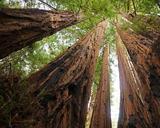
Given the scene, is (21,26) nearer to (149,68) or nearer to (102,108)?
(149,68)

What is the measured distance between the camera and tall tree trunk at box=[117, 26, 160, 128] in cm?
552

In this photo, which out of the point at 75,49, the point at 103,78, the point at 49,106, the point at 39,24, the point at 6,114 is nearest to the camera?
the point at 6,114

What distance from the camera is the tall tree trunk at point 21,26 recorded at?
4621 mm

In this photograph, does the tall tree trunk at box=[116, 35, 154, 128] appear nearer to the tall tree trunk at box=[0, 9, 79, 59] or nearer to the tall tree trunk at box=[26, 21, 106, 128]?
the tall tree trunk at box=[26, 21, 106, 128]

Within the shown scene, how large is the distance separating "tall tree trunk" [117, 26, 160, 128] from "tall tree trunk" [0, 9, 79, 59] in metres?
1.77

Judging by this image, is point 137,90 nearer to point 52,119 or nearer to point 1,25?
point 52,119

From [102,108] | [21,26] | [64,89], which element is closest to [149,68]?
[102,108]

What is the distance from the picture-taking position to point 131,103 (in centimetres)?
600

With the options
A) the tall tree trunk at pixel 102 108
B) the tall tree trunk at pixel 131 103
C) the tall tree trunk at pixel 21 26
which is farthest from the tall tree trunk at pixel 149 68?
the tall tree trunk at pixel 21 26

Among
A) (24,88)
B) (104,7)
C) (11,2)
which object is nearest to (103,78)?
(104,7)

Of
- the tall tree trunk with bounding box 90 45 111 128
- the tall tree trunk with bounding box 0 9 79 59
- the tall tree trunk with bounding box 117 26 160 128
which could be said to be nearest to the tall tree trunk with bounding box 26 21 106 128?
the tall tree trunk with bounding box 90 45 111 128

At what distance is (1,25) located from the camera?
14.9 feet

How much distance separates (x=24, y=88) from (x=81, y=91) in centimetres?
160

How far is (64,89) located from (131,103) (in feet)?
4.20
